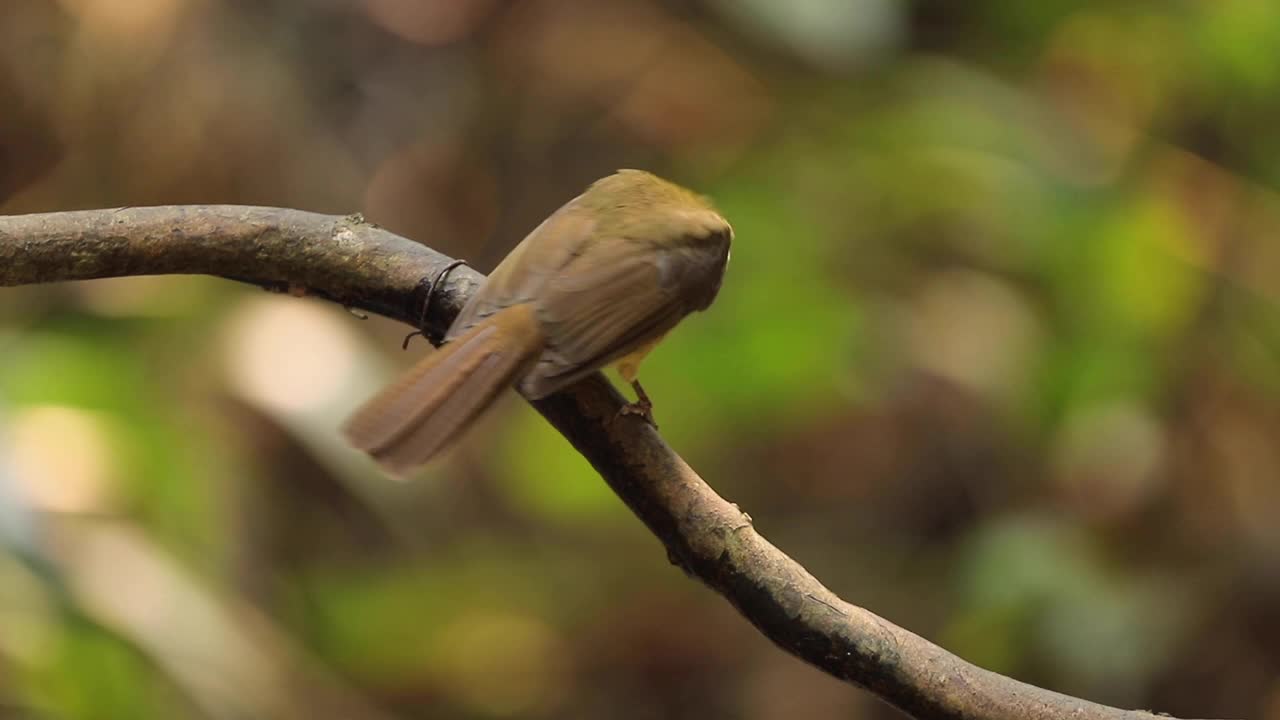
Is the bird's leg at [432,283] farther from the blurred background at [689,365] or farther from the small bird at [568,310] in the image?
the blurred background at [689,365]

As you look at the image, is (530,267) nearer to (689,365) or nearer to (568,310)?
(568,310)

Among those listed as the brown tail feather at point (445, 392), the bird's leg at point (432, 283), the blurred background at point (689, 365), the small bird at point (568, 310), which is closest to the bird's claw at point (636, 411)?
the small bird at point (568, 310)

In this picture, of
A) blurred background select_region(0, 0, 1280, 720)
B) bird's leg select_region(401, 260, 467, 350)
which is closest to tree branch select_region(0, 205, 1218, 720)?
bird's leg select_region(401, 260, 467, 350)

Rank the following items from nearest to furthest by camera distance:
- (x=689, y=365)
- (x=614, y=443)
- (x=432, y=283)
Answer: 1. (x=614, y=443)
2. (x=432, y=283)
3. (x=689, y=365)

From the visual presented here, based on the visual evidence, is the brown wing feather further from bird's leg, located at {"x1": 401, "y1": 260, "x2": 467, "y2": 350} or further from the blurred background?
the blurred background

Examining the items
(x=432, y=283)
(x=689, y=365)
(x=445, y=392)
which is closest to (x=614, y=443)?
(x=445, y=392)

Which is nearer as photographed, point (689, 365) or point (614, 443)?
point (614, 443)
